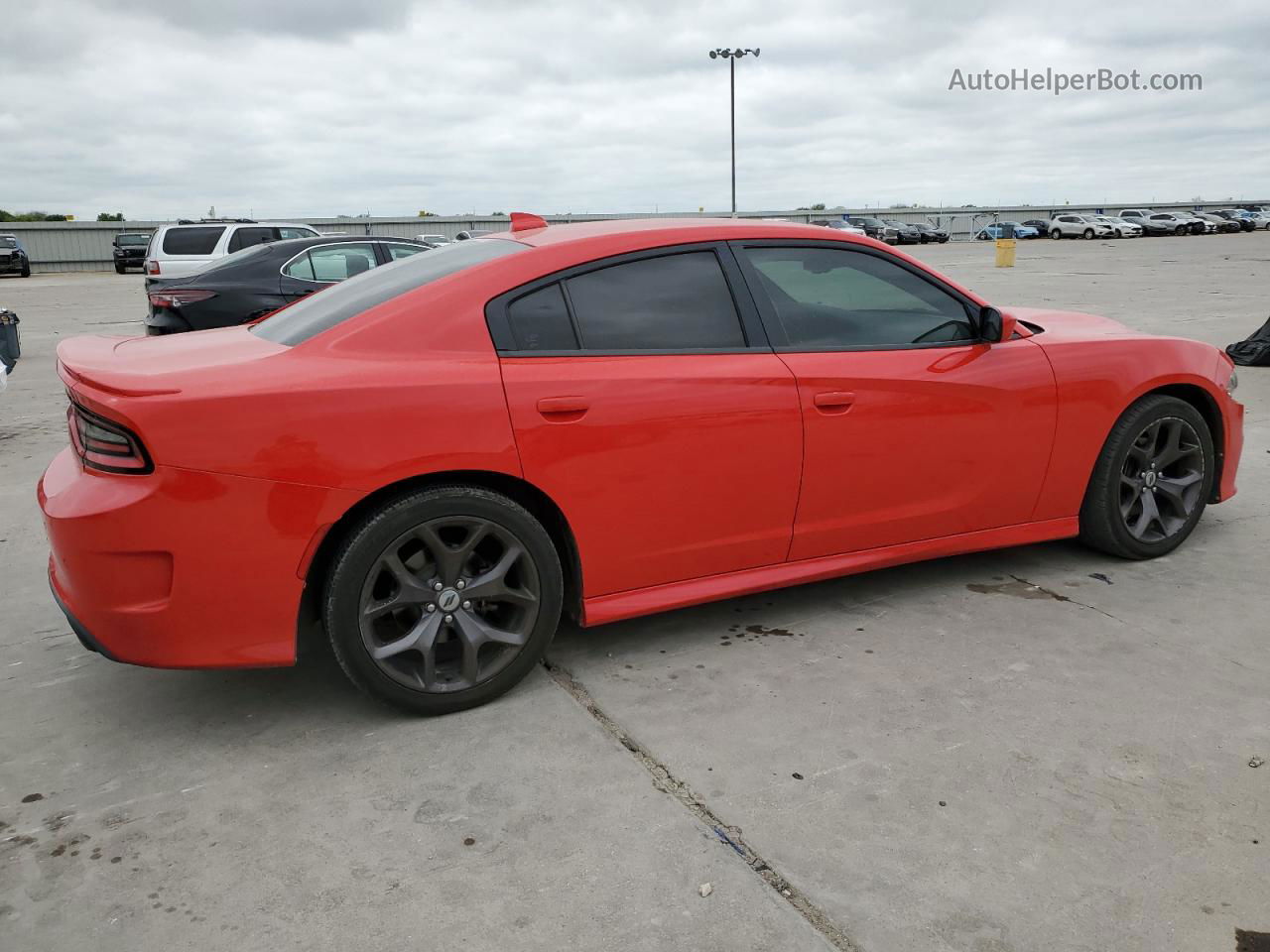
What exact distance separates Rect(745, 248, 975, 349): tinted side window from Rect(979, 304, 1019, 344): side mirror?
0.16 feet

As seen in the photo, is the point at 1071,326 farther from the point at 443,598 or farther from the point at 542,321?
the point at 443,598

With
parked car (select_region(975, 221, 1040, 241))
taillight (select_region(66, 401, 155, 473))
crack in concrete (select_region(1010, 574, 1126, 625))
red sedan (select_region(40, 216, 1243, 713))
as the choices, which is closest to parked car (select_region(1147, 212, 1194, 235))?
parked car (select_region(975, 221, 1040, 241))

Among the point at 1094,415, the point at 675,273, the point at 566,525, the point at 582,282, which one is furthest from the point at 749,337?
the point at 1094,415

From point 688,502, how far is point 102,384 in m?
1.79

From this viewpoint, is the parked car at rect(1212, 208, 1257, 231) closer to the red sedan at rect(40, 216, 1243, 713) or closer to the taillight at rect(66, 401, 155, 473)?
the red sedan at rect(40, 216, 1243, 713)

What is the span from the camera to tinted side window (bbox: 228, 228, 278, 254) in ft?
62.3

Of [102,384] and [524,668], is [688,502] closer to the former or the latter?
[524,668]

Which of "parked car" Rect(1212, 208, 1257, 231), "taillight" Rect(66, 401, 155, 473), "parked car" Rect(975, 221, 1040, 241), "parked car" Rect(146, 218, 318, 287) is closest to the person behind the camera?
"taillight" Rect(66, 401, 155, 473)

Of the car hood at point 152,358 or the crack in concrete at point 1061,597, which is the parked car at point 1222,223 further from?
the car hood at point 152,358

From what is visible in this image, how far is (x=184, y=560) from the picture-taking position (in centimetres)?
285

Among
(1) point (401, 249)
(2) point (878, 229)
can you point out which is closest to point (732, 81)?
(2) point (878, 229)

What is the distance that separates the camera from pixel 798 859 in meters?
2.45

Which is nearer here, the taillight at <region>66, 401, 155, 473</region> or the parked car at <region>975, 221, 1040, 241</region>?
the taillight at <region>66, 401, 155, 473</region>

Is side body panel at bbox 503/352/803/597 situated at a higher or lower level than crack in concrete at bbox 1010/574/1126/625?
higher
